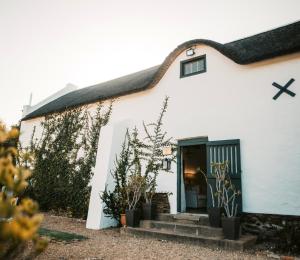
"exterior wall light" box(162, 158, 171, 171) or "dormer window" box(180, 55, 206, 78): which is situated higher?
"dormer window" box(180, 55, 206, 78)

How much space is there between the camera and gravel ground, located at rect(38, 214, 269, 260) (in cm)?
462

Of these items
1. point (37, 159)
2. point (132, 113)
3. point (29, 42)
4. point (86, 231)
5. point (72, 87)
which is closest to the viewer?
point (86, 231)

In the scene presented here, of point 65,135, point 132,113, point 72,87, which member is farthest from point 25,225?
point 72,87

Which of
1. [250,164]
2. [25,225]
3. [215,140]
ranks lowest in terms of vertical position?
[25,225]

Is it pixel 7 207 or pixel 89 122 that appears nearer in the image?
pixel 7 207

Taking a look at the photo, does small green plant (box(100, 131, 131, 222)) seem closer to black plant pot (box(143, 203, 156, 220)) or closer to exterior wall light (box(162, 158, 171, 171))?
black plant pot (box(143, 203, 156, 220))

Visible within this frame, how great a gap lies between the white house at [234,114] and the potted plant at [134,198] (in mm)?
923

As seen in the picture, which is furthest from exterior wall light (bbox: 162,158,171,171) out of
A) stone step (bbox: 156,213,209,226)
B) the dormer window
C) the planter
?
the dormer window

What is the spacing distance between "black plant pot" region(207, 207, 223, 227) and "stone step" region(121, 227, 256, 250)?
0.42 meters

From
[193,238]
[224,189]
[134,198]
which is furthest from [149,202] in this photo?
[224,189]

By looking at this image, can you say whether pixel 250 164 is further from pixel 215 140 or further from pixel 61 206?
pixel 61 206

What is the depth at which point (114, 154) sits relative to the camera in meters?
8.17

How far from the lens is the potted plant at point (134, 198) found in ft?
23.1

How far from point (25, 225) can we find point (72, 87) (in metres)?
18.2
